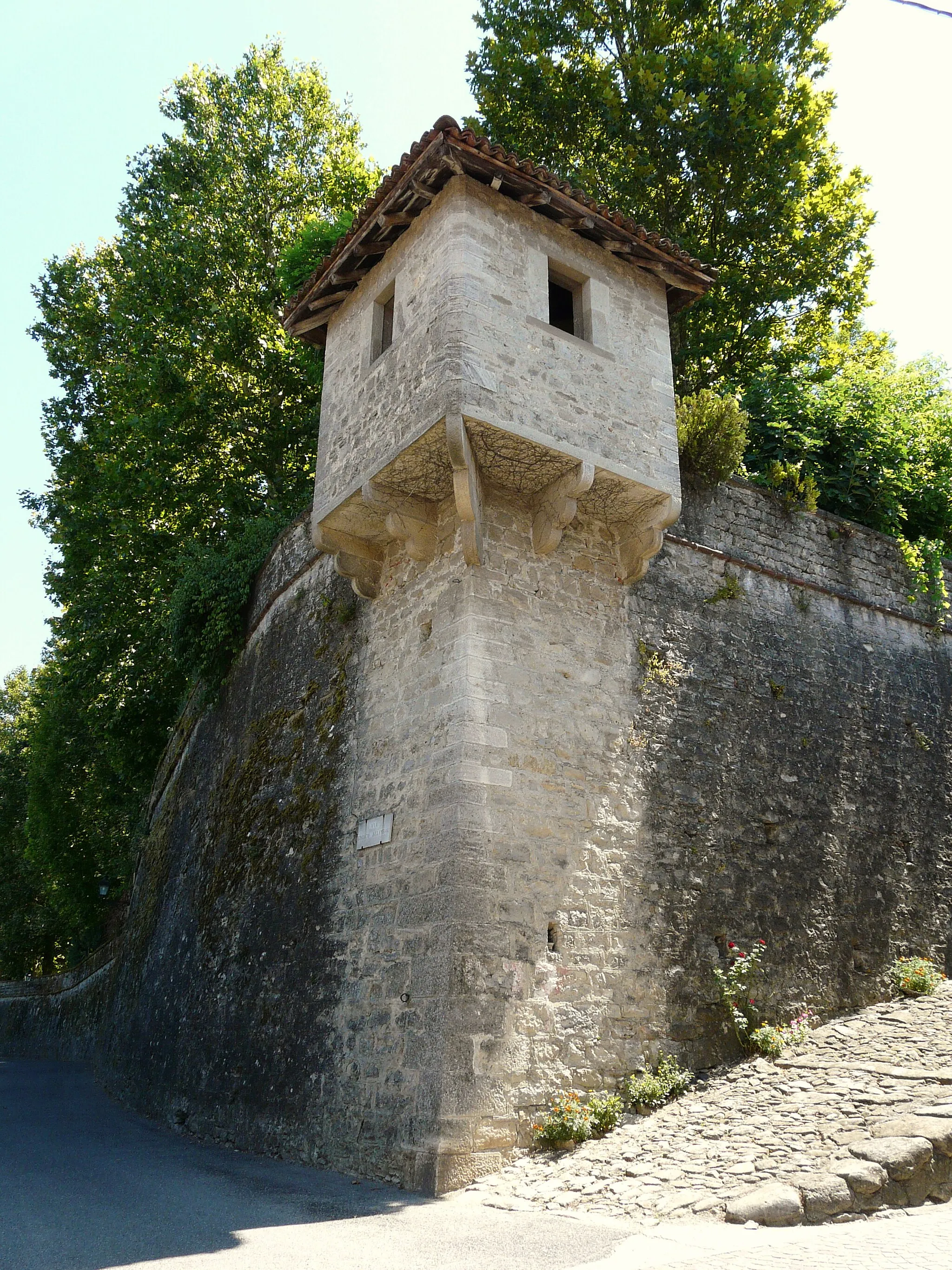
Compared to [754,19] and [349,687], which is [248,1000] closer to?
[349,687]

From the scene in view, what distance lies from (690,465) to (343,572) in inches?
151

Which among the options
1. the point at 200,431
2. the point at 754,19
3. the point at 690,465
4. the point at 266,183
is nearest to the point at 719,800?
the point at 690,465

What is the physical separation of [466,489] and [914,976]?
6518mm

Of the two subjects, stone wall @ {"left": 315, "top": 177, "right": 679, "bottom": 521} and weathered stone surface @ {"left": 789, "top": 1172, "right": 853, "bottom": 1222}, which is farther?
stone wall @ {"left": 315, "top": 177, "right": 679, "bottom": 521}

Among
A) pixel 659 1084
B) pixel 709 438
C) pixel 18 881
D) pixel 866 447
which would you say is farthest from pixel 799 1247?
pixel 18 881

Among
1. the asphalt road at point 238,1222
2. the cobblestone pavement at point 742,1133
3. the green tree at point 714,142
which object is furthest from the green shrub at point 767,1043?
the green tree at point 714,142

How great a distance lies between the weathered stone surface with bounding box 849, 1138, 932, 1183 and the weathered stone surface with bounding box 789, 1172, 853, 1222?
324 millimetres

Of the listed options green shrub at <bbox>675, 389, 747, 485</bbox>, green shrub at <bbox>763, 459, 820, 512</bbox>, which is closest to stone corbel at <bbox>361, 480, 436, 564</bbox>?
green shrub at <bbox>675, 389, 747, 485</bbox>

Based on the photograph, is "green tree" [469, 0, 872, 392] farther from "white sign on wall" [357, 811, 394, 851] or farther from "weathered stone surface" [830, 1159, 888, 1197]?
"weathered stone surface" [830, 1159, 888, 1197]

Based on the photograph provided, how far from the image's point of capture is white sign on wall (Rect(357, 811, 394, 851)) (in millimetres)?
7660

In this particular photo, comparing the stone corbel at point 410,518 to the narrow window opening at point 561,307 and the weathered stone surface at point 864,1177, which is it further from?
the weathered stone surface at point 864,1177

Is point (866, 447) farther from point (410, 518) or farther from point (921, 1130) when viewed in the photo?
point (921, 1130)

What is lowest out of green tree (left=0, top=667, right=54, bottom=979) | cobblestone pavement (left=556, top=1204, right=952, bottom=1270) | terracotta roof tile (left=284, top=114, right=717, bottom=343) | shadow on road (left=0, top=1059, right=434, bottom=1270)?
shadow on road (left=0, top=1059, right=434, bottom=1270)

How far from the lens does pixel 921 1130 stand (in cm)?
543
